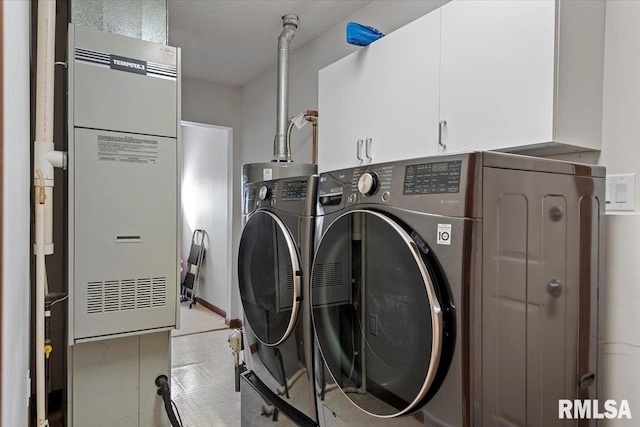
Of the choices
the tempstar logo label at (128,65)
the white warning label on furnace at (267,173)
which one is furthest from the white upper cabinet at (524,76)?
the tempstar logo label at (128,65)

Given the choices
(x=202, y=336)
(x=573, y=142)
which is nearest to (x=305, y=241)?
(x=573, y=142)

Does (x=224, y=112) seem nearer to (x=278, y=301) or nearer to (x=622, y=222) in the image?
(x=278, y=301)

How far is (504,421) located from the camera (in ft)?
3.48

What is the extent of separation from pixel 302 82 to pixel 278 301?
223 centimetres

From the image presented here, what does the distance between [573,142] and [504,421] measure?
0.92 meters

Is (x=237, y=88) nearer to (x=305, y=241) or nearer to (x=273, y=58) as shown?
(x=273, y=58)

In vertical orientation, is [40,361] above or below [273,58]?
below

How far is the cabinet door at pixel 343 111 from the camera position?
2.01m

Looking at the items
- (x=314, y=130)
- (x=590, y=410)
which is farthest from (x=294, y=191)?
(x=314, y=130)

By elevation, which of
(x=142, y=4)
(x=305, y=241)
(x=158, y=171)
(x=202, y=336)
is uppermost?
(x=142, y=4)

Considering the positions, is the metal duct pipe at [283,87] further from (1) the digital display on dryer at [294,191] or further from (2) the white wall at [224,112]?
(2) the white wall at [224,112]

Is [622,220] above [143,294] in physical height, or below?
above

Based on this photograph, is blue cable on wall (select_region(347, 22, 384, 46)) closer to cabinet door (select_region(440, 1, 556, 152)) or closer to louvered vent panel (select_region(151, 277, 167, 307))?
cabinet door (select_region(440, 1, 556, 152))

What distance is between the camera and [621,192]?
4.52 ft
